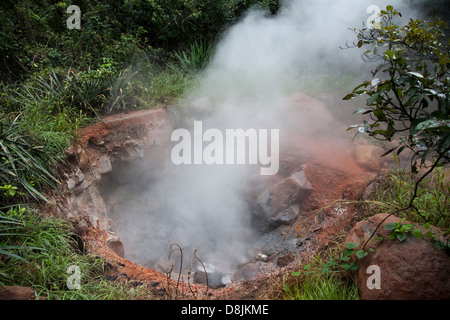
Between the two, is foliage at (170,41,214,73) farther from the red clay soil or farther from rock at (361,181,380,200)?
rock at (361,181,380,200)

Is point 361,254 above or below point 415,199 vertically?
below

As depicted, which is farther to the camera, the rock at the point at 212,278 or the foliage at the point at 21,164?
the rock at the point at 212,278

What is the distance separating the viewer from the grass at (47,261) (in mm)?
2035

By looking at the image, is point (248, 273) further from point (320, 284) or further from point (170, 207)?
point (170, 207)

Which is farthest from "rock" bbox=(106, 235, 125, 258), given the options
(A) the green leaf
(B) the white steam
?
(A) the green leaf

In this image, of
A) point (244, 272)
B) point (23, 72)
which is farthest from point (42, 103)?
point (244, 272)

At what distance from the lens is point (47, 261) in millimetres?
2182

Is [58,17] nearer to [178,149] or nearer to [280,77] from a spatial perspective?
[178,149]

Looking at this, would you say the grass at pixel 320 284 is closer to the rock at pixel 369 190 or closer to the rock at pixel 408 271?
the rock at pixel 408 271

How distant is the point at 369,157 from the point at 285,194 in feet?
4.71

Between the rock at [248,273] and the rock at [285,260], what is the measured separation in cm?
24

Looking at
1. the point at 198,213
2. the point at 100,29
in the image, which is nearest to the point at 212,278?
the point at 198,213

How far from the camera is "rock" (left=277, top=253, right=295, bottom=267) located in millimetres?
2955

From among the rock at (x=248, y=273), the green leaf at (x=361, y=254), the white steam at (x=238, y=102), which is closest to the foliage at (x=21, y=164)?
the white steam at (x=238, y=102)
